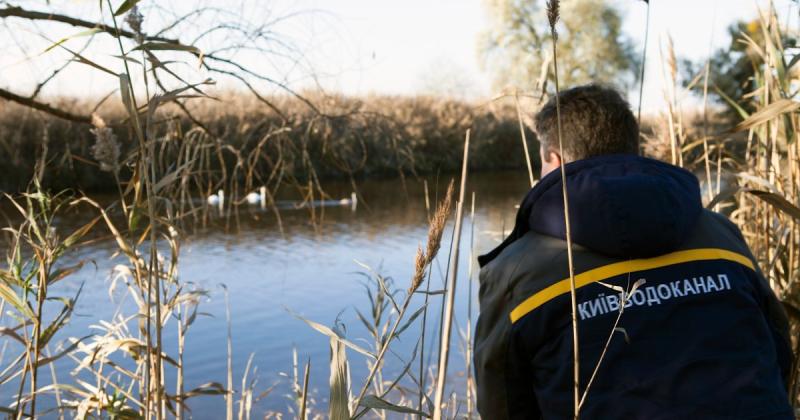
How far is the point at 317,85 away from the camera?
9.41 ft

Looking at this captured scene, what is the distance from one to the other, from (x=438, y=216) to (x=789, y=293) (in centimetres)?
175

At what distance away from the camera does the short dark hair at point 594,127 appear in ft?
5.89

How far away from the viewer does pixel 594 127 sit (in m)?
1.79

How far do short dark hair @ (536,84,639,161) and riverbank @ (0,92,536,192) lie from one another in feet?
0.87

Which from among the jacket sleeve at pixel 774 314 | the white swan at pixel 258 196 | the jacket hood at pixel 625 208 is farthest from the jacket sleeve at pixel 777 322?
the white swan at pixel 258 196

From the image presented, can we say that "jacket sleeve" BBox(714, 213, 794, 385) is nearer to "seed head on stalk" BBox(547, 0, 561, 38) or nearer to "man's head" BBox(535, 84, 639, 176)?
"man's head" BBox(535, 84, 639, 176)

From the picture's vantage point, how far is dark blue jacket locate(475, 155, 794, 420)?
4.57 feet

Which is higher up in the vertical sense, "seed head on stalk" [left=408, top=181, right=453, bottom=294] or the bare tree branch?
the bare tree branch

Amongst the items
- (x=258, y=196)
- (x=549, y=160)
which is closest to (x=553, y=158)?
(x=549, y=160)

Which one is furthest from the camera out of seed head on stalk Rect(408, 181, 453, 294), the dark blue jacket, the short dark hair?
the short dark hair

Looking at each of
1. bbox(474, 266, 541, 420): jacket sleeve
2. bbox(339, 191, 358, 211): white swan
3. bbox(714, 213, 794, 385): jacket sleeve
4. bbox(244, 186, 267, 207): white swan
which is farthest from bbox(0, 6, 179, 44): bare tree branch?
bbox(339, 191, 358, 211): white swan

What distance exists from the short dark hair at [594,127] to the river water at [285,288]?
68cm

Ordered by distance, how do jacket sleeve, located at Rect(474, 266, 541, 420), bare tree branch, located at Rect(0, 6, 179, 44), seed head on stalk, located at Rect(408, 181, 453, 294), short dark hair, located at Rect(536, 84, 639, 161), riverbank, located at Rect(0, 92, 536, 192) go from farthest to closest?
riverbank, located at Rect(0, 92, 536, 192), bare tree branch, located at Rect(0, 6, 179, 44), short dark hair, located at Rect(536, 84, 639, 161), jacket sleeve, located at Rect(474, 266, 541, 420), seed head on stalk, located at Rect(408, 181, 453, 294)

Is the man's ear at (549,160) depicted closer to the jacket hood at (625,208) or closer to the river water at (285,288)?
the jacket hood at (625,208)
